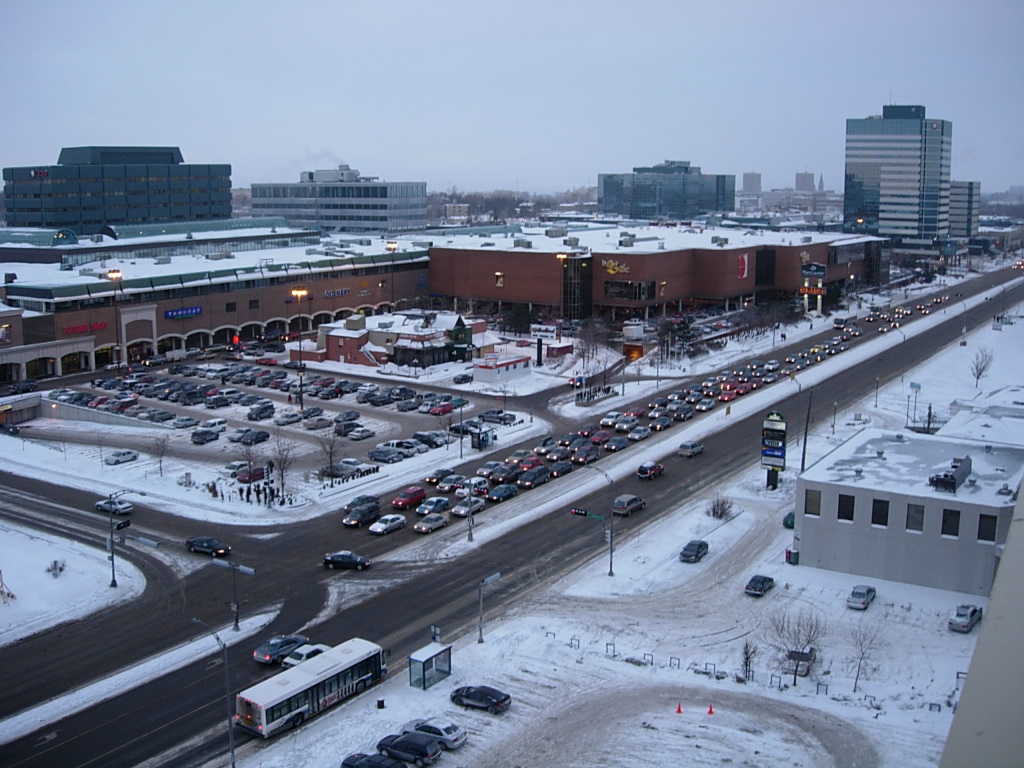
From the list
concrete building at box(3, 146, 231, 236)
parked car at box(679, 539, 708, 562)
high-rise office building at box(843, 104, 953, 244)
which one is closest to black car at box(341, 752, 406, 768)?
parked car at box(679, 539, 708, 562)

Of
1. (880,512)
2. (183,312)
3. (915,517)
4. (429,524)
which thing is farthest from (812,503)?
(183,312)

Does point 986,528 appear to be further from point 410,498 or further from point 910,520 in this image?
point 410,498

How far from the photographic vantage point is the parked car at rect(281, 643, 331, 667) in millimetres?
25312

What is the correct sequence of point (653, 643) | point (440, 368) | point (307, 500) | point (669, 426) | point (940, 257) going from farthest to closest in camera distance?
1. point (940, 257)
2. point (440, 368)
3. point (669, 426)
4. point (307, 500)
5. point (653, 643)

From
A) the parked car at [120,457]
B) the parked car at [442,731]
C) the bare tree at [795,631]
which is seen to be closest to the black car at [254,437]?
the parked car at [120,457]

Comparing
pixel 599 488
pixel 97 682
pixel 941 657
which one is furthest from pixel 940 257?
pixel 97 682

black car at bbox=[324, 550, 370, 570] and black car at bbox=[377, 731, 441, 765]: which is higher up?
black car at bbox=[324, 550, 370, 570]

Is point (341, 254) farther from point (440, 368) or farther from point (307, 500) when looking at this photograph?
point (307, 500)

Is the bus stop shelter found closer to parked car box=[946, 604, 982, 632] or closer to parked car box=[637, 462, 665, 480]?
parked car box=[946, 604, 982, 632]

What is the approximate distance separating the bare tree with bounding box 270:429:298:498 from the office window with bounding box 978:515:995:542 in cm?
2456

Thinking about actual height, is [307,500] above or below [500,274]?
below

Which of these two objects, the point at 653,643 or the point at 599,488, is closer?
the point at 653,643

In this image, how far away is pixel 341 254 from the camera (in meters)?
88.8

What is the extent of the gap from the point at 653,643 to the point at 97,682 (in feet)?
45.7
